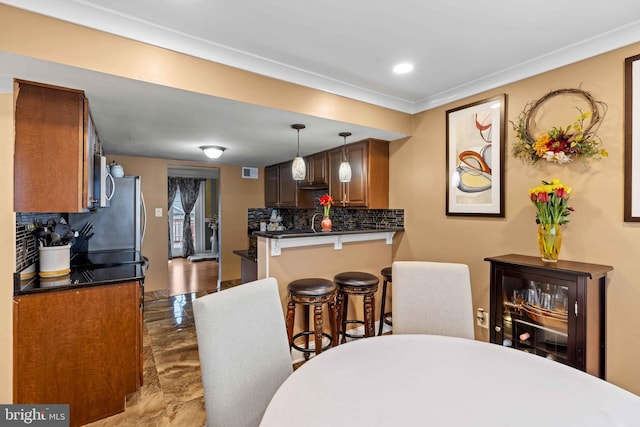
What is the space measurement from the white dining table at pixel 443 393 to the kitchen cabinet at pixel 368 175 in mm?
2248

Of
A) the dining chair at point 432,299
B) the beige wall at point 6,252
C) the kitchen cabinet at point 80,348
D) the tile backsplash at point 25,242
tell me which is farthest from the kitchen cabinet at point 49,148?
the dining chair at point 432,299

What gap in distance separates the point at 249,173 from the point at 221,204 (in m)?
0.77

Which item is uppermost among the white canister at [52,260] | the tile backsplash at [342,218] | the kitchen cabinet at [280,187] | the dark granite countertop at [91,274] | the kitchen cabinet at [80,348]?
the kitchen cabinet at [280,187]

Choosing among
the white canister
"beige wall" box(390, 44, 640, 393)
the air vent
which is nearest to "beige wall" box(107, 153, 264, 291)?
the air vent

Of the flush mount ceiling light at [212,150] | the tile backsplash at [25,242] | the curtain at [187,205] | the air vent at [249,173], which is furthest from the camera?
the curtain at [187,205]

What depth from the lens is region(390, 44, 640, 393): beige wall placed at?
190 cm

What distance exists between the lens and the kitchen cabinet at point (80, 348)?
1734 millimetres

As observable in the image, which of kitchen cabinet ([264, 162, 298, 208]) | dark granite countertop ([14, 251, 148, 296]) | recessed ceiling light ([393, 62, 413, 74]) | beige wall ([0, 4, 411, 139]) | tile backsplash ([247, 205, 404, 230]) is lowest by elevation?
dark granite countertop ([14, 251, 148, 296])

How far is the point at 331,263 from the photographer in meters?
2.99

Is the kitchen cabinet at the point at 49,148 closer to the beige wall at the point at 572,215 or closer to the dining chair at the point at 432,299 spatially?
the dining chair at the point at 432,299

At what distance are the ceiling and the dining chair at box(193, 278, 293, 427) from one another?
149 cm

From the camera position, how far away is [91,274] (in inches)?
85.7

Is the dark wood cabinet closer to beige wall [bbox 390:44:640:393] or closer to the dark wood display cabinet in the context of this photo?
beige wall [bbox 390:44:640:393]

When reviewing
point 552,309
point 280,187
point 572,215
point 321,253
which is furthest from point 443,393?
point 280,187
